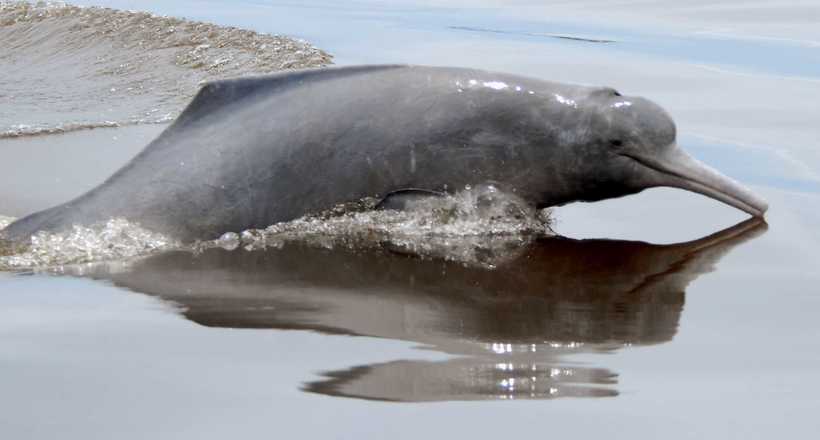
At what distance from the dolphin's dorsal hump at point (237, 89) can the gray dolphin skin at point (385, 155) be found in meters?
0.06

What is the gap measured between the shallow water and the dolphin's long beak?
27cm

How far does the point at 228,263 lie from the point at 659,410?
4.11m

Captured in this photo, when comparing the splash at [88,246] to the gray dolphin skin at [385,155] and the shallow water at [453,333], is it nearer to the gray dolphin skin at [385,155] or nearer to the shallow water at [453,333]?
the gray dolphin skin at [385,155]

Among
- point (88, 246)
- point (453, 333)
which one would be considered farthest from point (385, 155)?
point (453, 333)

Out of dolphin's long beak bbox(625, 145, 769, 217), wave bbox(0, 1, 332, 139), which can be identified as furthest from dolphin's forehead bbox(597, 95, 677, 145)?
wave bbox(0, 1, 332, 139)

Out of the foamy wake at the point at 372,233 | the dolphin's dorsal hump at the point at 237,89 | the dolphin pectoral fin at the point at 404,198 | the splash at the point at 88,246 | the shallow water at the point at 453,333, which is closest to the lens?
the shallow water at the point at 453,333

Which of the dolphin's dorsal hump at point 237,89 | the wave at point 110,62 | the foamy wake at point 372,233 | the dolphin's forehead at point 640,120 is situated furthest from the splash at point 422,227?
the wave at point 110,62

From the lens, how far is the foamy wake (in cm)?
1044

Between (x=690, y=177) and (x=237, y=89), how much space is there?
352 cm

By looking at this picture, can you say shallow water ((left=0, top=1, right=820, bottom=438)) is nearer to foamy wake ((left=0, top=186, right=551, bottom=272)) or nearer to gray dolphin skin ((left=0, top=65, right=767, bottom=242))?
foamy wake ((left=0, top=186, right=551, bottom=272))

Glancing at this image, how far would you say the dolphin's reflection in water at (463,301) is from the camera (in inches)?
284

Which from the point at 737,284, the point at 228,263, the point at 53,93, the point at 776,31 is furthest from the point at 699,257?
the point at 776,31

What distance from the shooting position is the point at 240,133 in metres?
11.1

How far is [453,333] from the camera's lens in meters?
8.06
